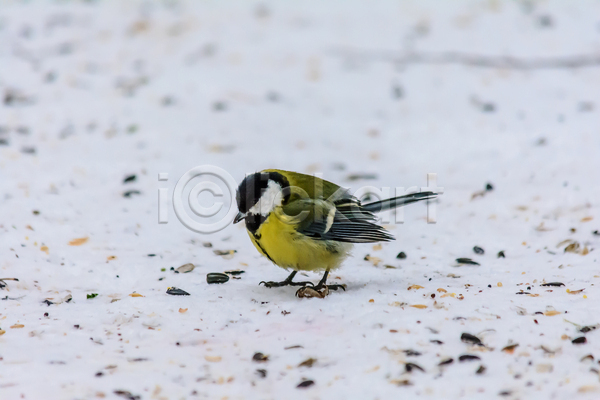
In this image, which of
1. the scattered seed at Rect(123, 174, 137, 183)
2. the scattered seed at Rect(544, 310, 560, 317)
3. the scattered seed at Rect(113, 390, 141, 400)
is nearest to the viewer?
the scattered seed at Rect(113, 390, 141, 400)

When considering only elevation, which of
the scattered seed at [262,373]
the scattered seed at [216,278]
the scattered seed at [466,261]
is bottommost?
the scattered seed at [262,373]

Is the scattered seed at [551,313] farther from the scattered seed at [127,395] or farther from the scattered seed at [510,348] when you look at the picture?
the scattered seed at [127,395]

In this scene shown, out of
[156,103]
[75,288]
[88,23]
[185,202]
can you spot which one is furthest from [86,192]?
[88,23]

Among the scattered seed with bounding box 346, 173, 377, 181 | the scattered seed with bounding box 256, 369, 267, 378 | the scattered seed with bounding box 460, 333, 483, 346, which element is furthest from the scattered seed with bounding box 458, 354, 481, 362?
the scattered seed with bounding box 346, 173, 377, 181

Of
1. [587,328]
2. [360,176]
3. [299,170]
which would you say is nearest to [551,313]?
[587,328]

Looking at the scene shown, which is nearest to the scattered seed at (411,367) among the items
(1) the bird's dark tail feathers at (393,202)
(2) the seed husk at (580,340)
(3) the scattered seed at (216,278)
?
(2) the seed husk at (580,340)

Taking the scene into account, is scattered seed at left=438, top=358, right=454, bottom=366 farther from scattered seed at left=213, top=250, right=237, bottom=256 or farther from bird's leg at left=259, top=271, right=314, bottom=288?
scattered seed at left=213, top=250, right=237, bottom=256
